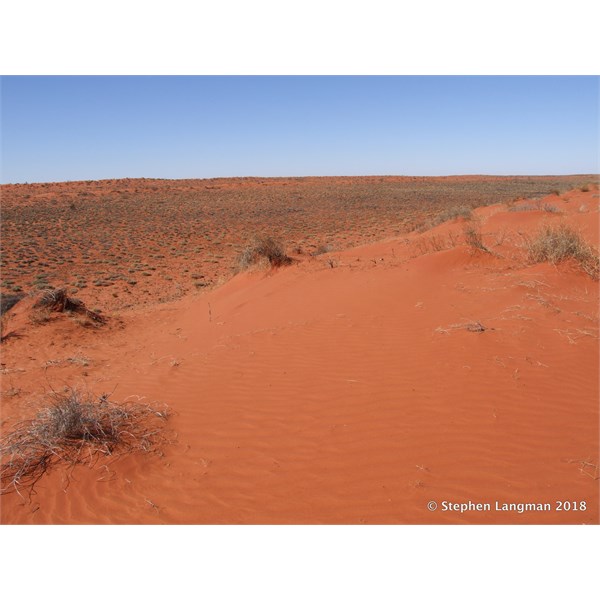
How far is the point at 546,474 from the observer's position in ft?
11.7

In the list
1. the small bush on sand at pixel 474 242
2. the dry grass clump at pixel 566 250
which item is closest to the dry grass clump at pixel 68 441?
the small bush on sand at pixel 474 242

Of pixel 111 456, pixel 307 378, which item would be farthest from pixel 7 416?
pixel 307 378

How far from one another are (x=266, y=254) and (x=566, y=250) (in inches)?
290

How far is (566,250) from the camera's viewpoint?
8.72 meters

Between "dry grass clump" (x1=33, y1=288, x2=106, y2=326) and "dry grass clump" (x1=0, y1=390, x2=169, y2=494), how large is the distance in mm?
6300

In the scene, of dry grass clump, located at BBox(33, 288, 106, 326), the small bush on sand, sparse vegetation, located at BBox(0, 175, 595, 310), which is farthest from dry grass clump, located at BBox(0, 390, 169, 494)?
sparse vegetation, located at BBox(0, 175, 595, 310)

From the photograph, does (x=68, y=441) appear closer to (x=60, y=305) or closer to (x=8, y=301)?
(x=60, y=305)

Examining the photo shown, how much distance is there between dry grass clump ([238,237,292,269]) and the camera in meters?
12.6

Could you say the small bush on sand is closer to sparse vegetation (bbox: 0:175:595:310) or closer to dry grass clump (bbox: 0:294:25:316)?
sparse vegetation (bbox: 0:175:595:310)

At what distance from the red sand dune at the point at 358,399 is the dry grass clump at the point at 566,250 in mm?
294

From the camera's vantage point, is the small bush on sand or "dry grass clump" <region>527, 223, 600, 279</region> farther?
the small bush on sand

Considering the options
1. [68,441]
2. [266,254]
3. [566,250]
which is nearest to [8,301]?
[266,254]

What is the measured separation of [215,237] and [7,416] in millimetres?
21821

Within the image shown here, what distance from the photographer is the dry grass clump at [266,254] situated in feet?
41.2
